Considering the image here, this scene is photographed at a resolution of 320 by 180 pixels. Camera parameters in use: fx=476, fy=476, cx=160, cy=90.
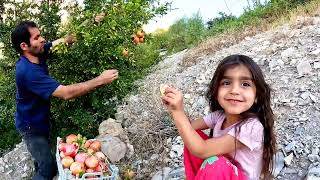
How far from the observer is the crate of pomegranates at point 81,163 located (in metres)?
3.41

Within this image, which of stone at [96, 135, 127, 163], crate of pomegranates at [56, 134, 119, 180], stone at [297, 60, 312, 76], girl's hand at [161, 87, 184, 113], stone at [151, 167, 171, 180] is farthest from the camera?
stone at [297, 60, 312, 76]

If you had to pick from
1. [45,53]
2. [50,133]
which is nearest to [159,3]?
[45,53]

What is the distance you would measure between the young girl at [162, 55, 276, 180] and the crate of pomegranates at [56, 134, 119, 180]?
35.4 inches

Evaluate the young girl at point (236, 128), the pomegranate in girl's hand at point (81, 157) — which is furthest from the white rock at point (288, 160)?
the pomegranate in girl's hand at point (81, 157)

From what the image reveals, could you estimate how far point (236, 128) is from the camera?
8.80 ft

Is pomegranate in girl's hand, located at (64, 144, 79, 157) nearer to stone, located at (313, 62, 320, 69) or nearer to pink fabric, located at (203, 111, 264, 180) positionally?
pink fabric, located at (203, 111, 264, 180)

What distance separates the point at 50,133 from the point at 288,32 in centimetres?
354

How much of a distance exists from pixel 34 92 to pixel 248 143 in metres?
1.90

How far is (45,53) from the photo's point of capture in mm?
4133

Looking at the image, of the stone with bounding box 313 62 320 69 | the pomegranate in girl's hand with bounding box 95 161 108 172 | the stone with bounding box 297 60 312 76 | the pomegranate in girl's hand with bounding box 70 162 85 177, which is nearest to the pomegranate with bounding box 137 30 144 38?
the pomegranate in girl's hand with bounding box 95 161 108 172

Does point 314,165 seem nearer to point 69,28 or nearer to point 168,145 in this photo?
point 168,145

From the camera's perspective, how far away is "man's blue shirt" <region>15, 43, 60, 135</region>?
3.72 meters

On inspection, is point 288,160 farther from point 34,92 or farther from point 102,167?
point 34,92

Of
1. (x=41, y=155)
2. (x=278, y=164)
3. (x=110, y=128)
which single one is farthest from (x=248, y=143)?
(x=110, y=128)
